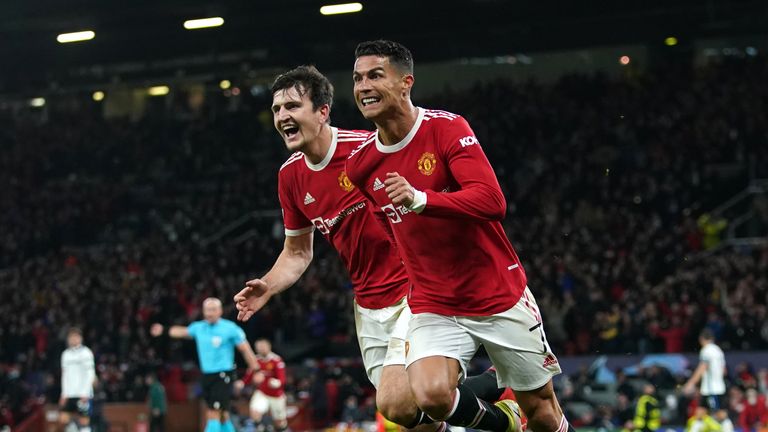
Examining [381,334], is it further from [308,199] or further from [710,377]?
[710,377]

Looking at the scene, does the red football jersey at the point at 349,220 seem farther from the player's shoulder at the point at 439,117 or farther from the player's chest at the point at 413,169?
the player's shoulder at the point at 439,117

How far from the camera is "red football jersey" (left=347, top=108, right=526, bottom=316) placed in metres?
6.09

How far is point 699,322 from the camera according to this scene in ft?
67.3

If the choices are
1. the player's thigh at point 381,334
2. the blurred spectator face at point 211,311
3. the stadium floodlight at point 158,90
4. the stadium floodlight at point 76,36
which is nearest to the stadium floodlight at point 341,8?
the stadium floodlight at point 76,36

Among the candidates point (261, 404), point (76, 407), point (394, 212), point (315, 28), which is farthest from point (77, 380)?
point (394, 212)

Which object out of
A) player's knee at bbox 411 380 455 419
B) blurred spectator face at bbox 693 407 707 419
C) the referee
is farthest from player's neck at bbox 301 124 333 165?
blurred spectator face at bbox 693 407 707 419

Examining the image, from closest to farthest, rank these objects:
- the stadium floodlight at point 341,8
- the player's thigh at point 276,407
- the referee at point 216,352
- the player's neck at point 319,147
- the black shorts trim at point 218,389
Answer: the player's neck at point 319,147 → the black shorts trim at point 218,389 → the referee at point 216,352 → the player's thigh at point 276,407 → the stadium floodlight at point 341,8

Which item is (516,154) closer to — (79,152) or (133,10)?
(133,10)

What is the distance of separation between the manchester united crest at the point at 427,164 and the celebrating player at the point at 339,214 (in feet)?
3.04

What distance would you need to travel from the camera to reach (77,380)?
18391 millimetres

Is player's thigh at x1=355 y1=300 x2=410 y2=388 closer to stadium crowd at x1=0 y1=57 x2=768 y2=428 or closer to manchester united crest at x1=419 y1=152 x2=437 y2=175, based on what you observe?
manchester united crest at x1=419 y1=152 x2=437 y2=175

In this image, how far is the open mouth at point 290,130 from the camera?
7.23 metres

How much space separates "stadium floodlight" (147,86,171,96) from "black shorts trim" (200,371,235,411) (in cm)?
2095

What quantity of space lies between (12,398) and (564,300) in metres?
11.2
